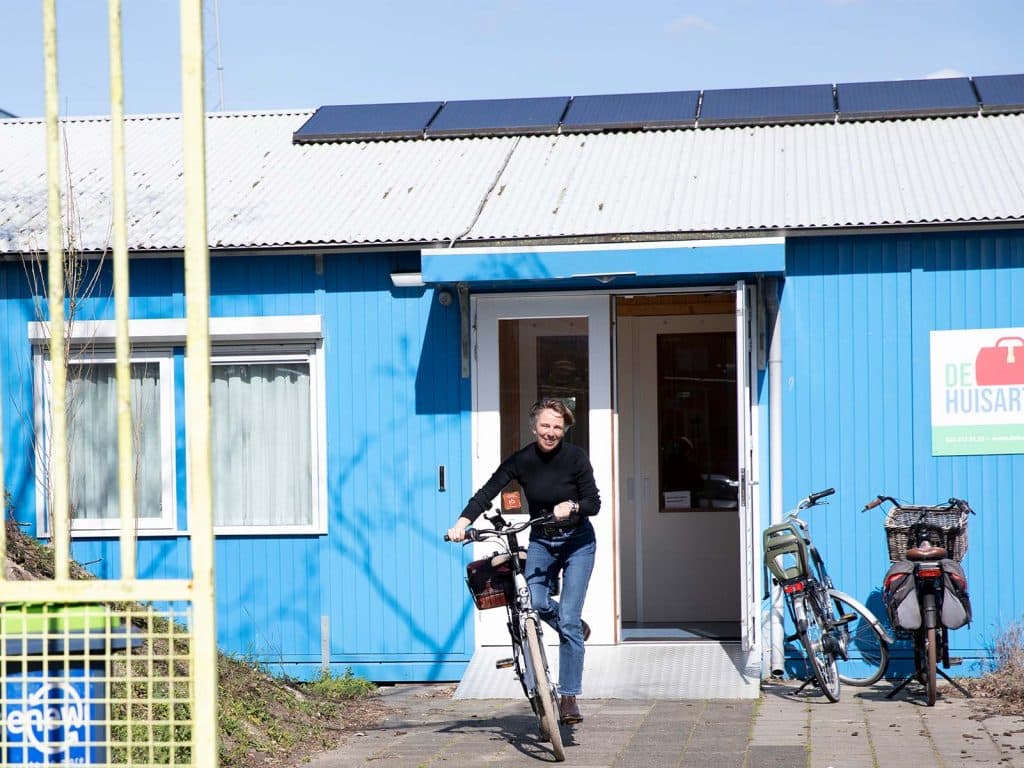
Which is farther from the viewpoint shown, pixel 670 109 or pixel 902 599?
pixel 670 109

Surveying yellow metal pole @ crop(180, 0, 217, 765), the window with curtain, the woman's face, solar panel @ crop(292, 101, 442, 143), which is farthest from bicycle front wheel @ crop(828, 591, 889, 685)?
yellow metal pole @ crop(180, 0, 217, 765)

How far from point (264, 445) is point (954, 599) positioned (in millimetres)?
4854

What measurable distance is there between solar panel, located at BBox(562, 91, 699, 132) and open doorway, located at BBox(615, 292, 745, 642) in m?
1.42

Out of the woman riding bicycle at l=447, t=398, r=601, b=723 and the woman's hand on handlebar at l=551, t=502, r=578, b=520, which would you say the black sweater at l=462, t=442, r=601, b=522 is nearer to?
the woman riding bicycle at l=447, t=398, r=601, b=723

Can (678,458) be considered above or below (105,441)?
below

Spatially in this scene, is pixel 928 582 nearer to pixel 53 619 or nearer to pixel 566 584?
pixel 566 584

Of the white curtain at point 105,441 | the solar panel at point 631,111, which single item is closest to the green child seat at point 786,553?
the solar panel at point 631,111

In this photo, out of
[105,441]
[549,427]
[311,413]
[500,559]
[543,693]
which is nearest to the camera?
[543,693]

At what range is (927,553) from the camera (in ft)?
27.0

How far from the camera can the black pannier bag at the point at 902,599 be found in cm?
817

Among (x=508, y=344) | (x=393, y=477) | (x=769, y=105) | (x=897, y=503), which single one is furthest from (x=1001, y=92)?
(x=393, y=477)

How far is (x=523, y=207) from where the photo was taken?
979 cm

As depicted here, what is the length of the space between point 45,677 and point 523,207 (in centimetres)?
666

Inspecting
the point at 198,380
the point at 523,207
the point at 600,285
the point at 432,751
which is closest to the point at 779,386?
the point at 600,285
